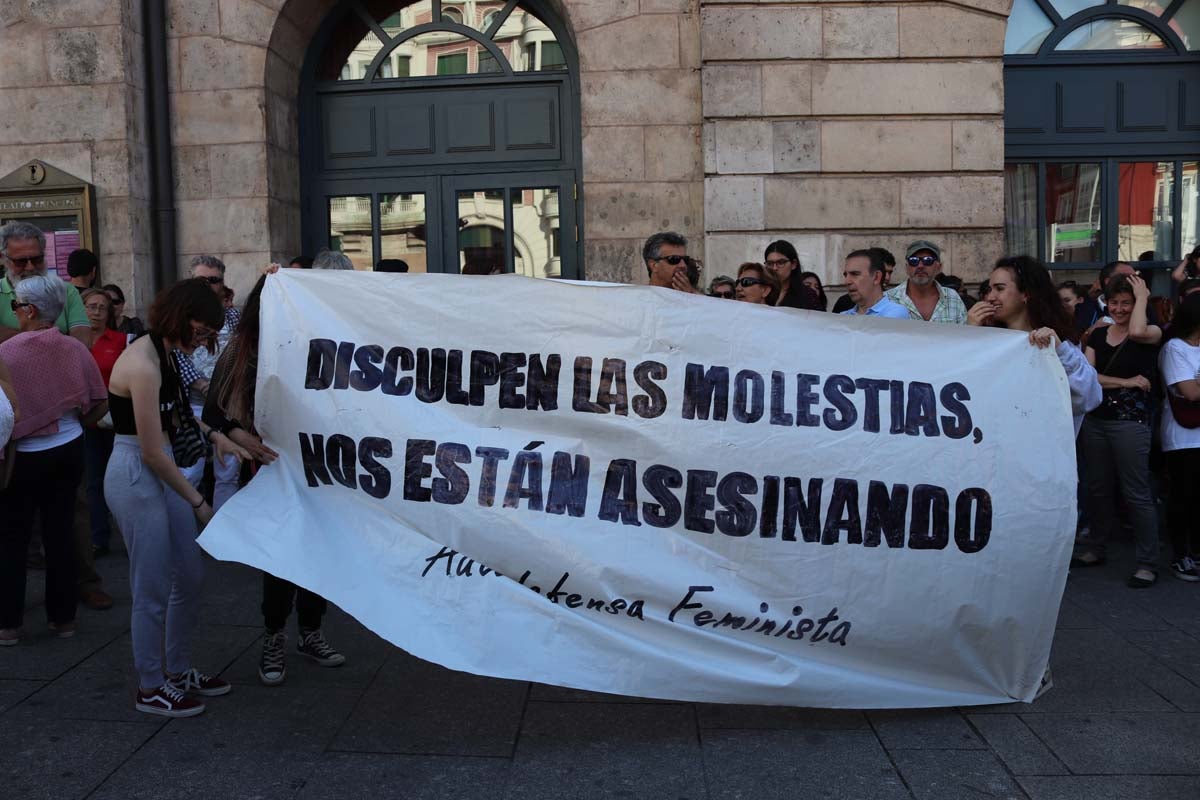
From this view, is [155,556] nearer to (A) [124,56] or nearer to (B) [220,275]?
(B) [220,275]

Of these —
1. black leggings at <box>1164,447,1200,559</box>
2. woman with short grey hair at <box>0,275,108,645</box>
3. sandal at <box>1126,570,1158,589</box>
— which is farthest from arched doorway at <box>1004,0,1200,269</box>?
woman with short grey hair at <box>0,275,108,645</box>

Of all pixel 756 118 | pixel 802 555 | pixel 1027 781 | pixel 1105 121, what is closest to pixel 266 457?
pixel 802 555

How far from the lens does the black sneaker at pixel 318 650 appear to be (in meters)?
5.26

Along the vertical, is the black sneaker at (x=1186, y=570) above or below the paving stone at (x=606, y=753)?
below

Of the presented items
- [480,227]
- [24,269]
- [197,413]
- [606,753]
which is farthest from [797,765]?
[480,227]

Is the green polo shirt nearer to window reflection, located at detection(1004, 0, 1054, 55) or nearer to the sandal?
the sandal

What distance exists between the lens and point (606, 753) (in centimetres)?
422

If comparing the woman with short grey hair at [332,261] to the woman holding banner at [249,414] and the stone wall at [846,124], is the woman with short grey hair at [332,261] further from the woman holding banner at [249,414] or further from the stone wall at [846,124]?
the stone wall at [846,124]

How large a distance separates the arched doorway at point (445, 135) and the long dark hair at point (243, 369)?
583 centimetres

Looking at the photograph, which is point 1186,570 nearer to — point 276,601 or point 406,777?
point 406,777

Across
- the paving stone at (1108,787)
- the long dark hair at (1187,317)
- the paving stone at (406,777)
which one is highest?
the long dark hair at (1187,317)

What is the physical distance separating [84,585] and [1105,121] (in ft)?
32.4

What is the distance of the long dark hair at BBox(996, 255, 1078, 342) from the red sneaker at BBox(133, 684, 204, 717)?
12.9 feet

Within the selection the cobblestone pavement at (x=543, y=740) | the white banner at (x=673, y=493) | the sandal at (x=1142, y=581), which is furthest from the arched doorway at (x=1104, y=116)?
the white banner at (x=673, y=493)
